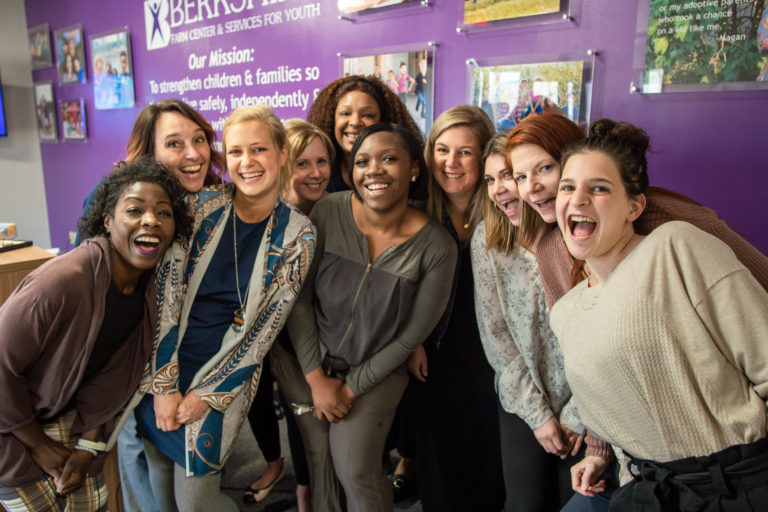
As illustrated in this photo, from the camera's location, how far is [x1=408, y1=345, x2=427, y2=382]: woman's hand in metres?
2.18

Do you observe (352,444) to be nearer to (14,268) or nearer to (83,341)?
(83,341)

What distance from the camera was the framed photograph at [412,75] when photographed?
303cm

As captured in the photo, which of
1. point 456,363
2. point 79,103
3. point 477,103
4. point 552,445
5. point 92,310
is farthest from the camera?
point 79,103

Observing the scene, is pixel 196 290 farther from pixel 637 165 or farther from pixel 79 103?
pixel 79 103

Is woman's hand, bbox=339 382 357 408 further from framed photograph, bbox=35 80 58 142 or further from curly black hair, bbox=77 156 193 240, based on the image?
framed photograph, bbox=35 80 58 142

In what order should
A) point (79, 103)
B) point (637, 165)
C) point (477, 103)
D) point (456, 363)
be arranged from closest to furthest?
point (637, 165) < point (456, 363) < point (477, 103) < point (79, 103)

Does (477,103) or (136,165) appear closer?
(136,165)

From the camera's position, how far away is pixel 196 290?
190 cm

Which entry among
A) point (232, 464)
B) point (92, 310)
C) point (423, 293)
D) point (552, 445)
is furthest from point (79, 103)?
point (552, 445)

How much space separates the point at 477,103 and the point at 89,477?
2.44 meters

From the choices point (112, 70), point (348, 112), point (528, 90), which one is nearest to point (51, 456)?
point (348, 112)

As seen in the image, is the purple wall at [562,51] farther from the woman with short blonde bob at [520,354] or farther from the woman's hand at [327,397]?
the woman's hand at [327,397]

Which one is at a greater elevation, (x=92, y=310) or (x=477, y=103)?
(x=477, y=103)

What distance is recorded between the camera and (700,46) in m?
2.07
